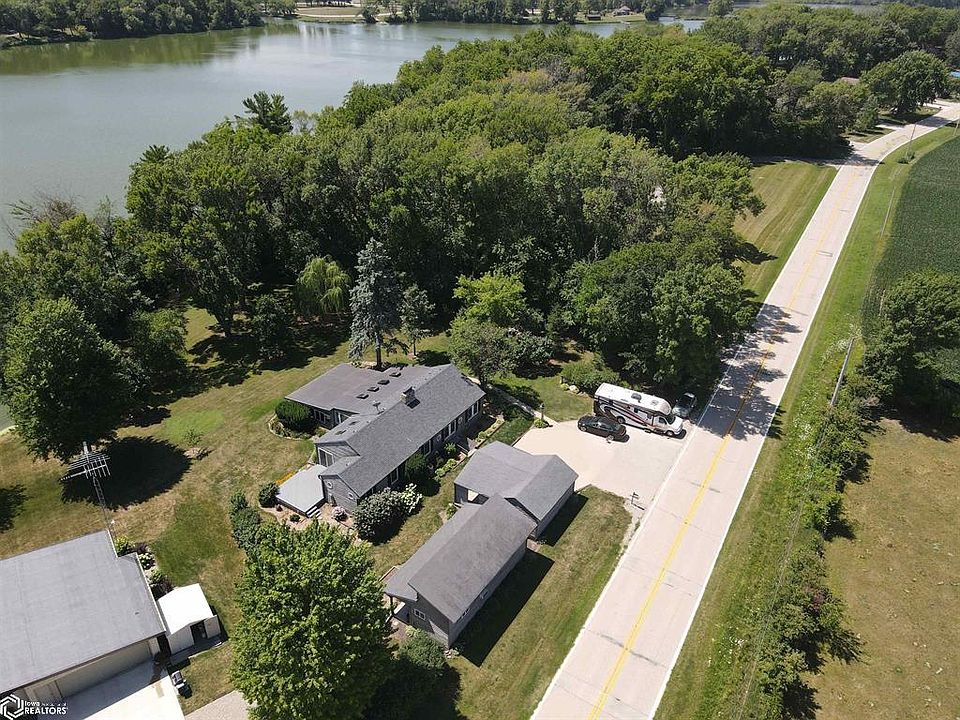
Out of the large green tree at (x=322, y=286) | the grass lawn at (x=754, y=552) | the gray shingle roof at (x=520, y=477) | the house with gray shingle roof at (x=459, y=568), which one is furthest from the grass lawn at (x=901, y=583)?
the large green tree at (x=322, y=286)

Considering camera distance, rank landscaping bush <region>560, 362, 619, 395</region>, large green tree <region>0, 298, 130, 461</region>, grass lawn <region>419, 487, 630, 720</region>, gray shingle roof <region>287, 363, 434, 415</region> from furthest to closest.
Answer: landscaping bush <region>560, 362, 619, 395</region>, gray shingle roof <region>287, 363, 434, 415</region>, large green tree <region>0, 298, 130, 461</region>, grass lawn <region>419, 487, 630, 720</region>

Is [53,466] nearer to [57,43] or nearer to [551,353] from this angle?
[551,353]

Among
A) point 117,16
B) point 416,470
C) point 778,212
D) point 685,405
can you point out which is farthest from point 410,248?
point 117,16

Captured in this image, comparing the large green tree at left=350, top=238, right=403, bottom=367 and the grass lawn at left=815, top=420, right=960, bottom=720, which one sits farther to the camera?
the large green tree at left=350, top=238, right=403, bottom=367

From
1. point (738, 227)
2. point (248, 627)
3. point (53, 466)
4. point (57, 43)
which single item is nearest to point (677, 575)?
point (248, 627)

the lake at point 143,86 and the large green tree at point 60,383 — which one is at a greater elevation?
the lake at point 143,86

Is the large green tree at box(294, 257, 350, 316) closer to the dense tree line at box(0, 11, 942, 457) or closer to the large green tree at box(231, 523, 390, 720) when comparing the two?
the dense tree line at box(0, 11, 942, 457)

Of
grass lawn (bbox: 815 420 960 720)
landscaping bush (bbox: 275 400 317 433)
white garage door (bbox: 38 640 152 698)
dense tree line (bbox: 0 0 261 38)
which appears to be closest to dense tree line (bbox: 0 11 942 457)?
landscaping bush (bbox: 275 400 317 433)

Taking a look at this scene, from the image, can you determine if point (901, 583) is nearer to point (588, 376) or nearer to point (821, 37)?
point (588, 376)

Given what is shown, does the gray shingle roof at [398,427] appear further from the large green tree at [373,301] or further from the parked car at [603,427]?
the parked car at [603,427]
